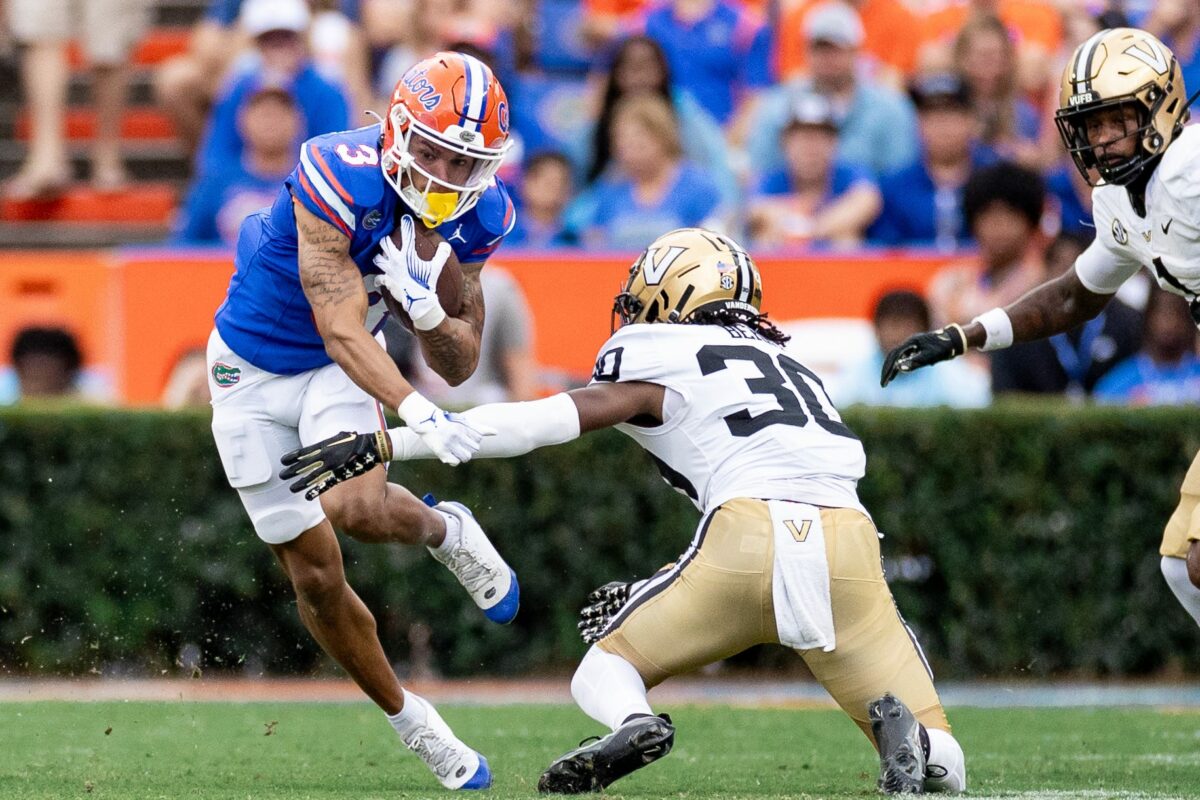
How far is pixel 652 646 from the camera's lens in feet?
16.1

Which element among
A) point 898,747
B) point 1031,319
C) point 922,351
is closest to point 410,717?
point 898,747

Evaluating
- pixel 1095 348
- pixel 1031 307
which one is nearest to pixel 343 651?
pixel 1031 307

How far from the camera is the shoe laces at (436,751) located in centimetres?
559

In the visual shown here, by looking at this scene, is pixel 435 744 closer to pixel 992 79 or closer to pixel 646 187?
pixel 646 187

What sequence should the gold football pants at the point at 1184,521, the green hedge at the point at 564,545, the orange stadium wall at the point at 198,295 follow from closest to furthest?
the gold football pants at the point at 1184,521
the green hedge at the point at 564,545
the orange stadium wall at the point at 198,295

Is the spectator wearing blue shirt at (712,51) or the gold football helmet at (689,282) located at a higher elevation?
the spectator wearing blue shirt at (712,51)

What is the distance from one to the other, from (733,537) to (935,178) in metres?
6.13

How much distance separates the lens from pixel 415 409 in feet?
16.1

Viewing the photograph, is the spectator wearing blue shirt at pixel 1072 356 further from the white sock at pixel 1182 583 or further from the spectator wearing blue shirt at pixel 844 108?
the white sock at pixel 1182 583

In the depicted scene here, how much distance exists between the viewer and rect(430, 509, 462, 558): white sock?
5.68 m

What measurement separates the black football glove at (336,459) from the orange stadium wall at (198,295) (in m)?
4.95

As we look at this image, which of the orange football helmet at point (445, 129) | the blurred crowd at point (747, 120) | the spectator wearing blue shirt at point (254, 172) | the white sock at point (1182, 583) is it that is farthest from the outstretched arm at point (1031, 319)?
the spectator wearing blue shirt at point (254, 172)

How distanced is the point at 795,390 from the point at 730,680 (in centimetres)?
401

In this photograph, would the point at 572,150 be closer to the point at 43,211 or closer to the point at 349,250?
the point at 43,211
